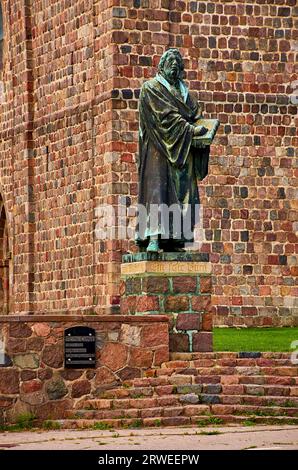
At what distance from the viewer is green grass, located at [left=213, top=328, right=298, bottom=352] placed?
106ft

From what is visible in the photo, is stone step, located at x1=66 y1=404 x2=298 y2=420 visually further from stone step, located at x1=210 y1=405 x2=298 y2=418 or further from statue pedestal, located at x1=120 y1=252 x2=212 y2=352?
statue pedestal, located at x1=120 y1=252 x2=212 y2=352

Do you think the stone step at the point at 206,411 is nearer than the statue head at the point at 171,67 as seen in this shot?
Yes

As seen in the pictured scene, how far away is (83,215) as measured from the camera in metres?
44.5

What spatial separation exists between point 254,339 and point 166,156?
5.24m

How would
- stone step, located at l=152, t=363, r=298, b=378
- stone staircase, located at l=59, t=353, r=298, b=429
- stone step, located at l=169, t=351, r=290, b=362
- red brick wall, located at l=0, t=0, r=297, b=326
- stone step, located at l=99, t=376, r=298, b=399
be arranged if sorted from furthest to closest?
1. red brick wall, located at l=0, t=0, r=297, b=326
2. stone step, located at l=169, t=351, r=290, b=362
3. stone step, located at l=152, t=363, r=298, b=378
4. stone step, located at l=99, t=376, r=298, b=399
5. stone staircase, located at l=59, t=353, r=298, b=429

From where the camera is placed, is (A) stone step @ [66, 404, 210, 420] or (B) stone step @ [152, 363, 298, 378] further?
(B) stone step @ [152, 363, 298, 378]

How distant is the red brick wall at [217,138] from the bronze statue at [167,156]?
1115cm

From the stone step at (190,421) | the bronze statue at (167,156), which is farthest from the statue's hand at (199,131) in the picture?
the stone step at (190,421)

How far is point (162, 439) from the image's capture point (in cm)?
2698

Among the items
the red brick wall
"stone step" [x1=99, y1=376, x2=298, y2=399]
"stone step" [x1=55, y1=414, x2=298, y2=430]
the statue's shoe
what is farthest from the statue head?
the red brick wall

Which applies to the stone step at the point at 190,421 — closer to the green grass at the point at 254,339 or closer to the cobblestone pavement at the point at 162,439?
the cobblestone pavement at the point at 162,439

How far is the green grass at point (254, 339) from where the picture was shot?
3244 centimetres

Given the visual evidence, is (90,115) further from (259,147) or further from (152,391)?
(152,391)

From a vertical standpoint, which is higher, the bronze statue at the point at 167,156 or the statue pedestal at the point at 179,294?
the bronze statue at the point at 167,156
